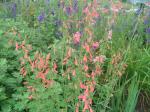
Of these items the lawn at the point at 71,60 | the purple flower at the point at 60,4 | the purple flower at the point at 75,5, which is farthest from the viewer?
the purple flower at the point at 60,4

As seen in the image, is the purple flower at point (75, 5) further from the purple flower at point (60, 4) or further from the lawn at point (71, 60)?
the purple flower at point (60, 4)

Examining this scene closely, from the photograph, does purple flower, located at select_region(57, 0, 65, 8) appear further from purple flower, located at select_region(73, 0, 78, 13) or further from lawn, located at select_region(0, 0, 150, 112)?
purple flower, located at select_region(73, 0, 78, 13)

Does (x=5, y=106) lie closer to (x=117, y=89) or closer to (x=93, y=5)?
(x=117, y=89)

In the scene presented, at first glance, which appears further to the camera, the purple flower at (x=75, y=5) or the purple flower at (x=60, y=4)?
the purple flower at (x=60, y=4)

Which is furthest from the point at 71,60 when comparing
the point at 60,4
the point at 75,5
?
the point at 60,4

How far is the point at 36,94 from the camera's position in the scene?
8.34ft

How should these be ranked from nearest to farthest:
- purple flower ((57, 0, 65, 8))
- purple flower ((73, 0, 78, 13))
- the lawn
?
the lawn → purple flower ((73, 0, 78, 13)) → purple flower ((57, 0, 65, 8))

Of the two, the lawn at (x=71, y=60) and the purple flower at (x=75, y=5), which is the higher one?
the purple flower at (x=75, y=5)

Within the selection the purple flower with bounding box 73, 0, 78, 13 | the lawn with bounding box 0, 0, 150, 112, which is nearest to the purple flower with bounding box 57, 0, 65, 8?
the lawn with bounding box 0, 0, 150, 112

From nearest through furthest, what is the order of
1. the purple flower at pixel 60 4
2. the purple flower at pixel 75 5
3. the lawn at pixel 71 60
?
the lawn at pixel 71 60 → the purple flower at pixel 75 5 → the purple flower at pixel 60 4

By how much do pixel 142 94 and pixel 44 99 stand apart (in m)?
1.48

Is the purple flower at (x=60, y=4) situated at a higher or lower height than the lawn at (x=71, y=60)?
higher

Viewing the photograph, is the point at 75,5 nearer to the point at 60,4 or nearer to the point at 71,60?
the point at 60,4

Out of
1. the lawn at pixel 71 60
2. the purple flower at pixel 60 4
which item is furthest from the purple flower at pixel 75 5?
the purple flower at pixel 60 4
